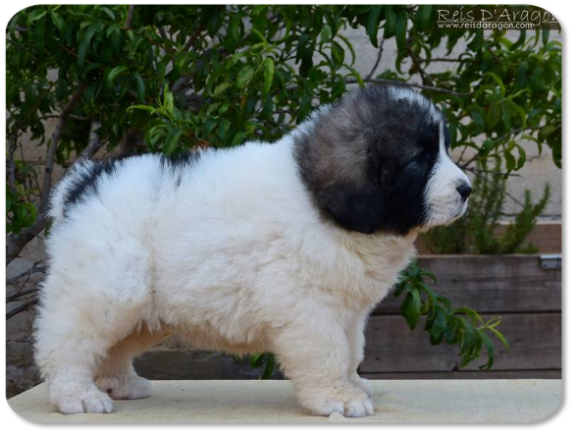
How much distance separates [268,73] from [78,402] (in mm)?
1714

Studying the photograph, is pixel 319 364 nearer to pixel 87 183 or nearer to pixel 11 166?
pixel 87 183

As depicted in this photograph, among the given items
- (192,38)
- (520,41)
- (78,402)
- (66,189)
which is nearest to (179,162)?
(66,189)

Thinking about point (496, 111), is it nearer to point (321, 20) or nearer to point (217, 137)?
point (321, 20)

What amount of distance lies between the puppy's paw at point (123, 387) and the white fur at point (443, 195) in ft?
5.25

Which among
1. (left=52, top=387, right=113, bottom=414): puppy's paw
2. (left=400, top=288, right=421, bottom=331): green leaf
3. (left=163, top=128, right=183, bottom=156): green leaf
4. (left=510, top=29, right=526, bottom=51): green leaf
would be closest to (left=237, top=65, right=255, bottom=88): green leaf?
(left=163, top=128, right=183, bottom=156): green leaf

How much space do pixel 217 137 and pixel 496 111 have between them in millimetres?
1457

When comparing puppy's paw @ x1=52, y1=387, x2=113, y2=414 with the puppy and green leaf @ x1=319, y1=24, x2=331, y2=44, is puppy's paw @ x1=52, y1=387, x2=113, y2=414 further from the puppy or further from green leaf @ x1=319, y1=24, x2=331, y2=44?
green leaf @ x1=319, y1=24, x2=331, y2=44

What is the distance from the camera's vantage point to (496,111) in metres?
4.80

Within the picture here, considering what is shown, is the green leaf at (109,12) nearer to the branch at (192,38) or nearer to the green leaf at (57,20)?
the green leaf at (57,20)

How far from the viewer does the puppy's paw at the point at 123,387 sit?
13.8 ft

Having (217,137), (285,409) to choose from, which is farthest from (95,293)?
(217,137)

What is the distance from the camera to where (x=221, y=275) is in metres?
3.70

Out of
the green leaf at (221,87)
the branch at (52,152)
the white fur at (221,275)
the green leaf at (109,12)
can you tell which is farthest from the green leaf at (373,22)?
the branch at (52,152)

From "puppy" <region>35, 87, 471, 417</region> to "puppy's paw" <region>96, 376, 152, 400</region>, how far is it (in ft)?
1.12
